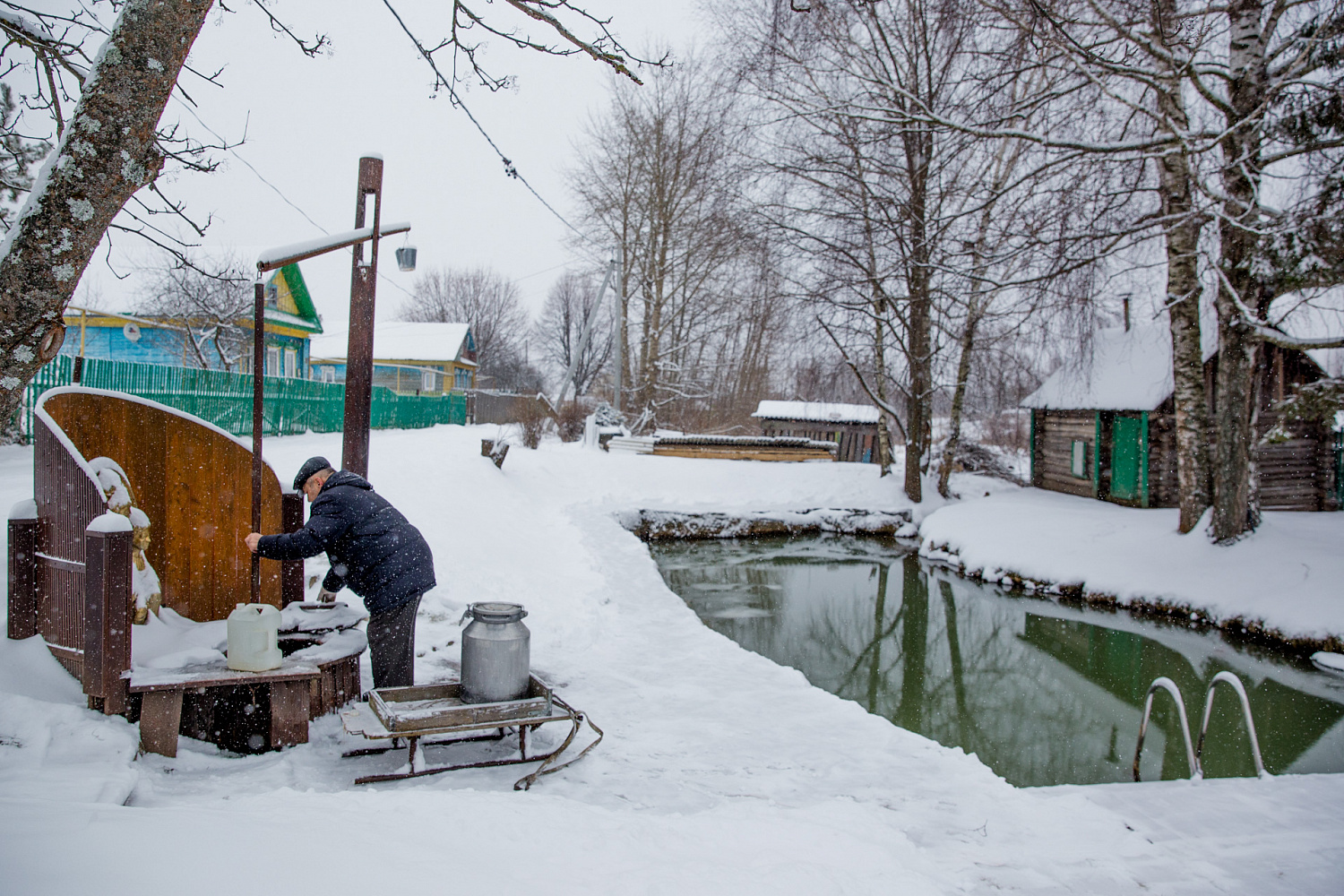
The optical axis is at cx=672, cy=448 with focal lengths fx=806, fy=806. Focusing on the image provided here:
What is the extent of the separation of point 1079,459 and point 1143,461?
282 centimetres

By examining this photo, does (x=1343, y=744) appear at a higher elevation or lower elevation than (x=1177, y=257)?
lower

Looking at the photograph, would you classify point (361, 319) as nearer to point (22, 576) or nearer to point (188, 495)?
point (188, 495)

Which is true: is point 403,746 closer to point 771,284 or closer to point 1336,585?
point 1336,585

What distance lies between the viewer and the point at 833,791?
4.45 metres

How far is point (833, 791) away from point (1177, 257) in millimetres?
10966

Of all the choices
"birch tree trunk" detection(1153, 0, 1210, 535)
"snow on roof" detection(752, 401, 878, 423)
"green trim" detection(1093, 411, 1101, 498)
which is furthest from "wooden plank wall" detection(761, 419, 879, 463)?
"birch tree trunk" detection(1153, 0, 1210, 535)

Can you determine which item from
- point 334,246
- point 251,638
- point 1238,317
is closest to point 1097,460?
point 1238,317

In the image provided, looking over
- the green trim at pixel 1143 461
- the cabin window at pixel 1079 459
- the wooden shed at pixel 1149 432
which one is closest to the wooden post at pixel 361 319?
the wooden shed at pixel 1149 432

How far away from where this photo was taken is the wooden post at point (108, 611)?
363cm

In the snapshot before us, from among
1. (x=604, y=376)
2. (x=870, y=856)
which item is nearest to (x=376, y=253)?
(x=870, y=856)

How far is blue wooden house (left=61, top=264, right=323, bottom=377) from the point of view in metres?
20.5

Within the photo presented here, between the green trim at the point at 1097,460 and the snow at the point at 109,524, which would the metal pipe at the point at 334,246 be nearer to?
the snow at the point at 109,524

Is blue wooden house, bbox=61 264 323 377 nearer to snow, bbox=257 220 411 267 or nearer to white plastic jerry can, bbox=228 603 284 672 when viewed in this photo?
snow, bbox=257 220 411 267

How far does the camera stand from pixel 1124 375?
57.5 ft
